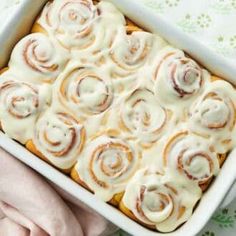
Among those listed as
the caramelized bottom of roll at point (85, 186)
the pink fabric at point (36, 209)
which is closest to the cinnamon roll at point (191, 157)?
the caramelized bottom of roll at point (85, 186)

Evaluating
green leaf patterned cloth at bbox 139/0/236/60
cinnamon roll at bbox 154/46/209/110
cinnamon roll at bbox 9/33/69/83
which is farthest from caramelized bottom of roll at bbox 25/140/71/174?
green leaf patterned cloth at bbox 139/0/236/60

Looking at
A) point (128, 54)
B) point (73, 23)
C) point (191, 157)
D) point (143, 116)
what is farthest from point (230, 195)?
point (73, 23)

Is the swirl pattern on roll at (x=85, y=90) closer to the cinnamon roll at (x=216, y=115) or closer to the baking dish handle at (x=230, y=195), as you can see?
the cinnamon roll at (x=216, y=115)

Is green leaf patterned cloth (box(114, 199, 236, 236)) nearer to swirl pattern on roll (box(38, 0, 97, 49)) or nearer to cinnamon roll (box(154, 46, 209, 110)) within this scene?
cinnamon roll (box(154, 46, 209, 110))

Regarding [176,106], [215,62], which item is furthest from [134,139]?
[215,62]

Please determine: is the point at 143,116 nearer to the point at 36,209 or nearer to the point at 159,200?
the point at 159,200

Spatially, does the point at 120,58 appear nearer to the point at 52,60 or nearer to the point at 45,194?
the point at 52,60
